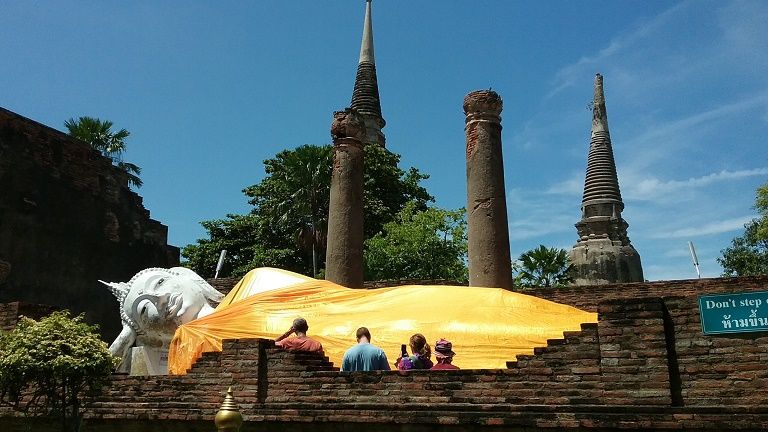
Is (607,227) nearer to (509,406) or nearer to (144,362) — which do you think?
(144,362)

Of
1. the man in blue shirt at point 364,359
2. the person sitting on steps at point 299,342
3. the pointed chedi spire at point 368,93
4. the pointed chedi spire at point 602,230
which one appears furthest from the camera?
the pointed chedi spire at point 368,93

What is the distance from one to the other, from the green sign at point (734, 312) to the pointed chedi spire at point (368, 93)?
34833 mm

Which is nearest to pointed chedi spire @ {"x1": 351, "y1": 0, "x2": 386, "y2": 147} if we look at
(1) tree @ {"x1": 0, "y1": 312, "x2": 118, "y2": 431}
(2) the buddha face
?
(2) the buddha face

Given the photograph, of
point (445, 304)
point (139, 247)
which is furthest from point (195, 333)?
point (139, 247)

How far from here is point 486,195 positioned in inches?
520

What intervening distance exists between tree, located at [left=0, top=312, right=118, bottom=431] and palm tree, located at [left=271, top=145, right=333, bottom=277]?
1870cm

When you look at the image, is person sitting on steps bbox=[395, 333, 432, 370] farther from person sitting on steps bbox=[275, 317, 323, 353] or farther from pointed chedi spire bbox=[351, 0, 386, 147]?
pointed chedi spire bbox=[351, 0, 386, 147]

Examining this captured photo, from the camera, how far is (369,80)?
45438 mm

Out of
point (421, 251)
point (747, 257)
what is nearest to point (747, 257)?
point (747, 257)

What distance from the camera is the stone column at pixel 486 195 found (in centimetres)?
1283

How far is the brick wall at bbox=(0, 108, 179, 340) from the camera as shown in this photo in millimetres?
18375

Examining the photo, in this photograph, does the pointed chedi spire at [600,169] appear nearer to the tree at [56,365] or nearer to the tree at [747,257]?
the tree at [747,257]

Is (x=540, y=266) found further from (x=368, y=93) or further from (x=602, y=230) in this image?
(x=368, y=93)

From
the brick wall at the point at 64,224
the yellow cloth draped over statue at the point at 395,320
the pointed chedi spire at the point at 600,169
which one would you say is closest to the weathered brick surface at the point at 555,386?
the yellow cloth draped over statue at the point at 395,320
